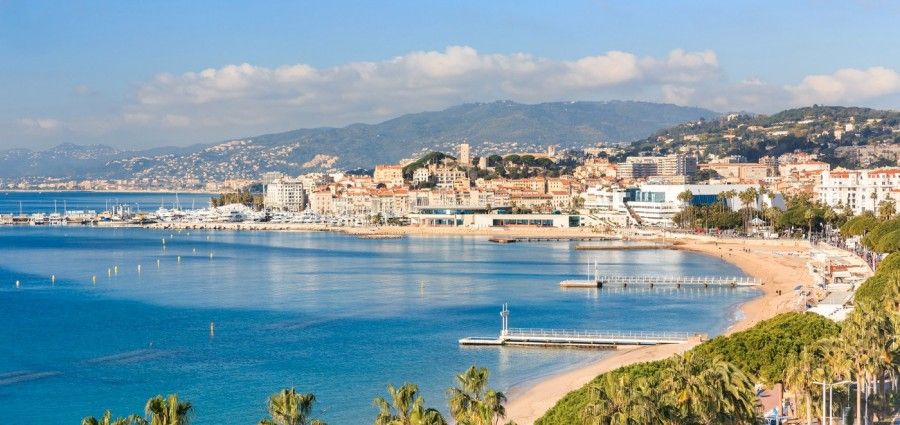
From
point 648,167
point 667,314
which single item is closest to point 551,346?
point 667,314

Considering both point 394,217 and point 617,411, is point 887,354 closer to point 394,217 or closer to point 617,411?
point 617,411

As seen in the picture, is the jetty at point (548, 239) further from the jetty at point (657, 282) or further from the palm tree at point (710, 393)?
the palm tree at point (710, 393)

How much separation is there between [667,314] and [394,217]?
8236 centimetres

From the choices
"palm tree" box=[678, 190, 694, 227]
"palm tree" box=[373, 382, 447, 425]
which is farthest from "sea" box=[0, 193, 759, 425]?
"palm tree" box=[678, 190, 694, 227]

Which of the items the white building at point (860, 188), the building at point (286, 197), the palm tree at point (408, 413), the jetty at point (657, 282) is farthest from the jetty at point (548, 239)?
the palm tree at point (408, 413)

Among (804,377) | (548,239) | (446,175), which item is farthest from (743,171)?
(804,377)

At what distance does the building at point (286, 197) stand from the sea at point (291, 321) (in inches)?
2975

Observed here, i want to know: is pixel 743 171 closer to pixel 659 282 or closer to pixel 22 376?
pixel 659 282

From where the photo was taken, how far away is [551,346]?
33.0 metres

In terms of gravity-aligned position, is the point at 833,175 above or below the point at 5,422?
above

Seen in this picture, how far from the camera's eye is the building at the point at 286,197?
153 m

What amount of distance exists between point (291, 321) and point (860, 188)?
62.5 m

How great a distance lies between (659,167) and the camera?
16475cm

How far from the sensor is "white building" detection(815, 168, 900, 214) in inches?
3260
